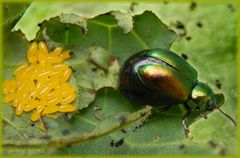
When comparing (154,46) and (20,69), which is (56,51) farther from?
(154,46)

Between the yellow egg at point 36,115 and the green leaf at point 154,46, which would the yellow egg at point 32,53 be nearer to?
the green leaf at point 154,46

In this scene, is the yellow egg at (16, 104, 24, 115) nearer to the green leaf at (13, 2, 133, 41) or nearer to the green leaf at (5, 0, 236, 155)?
the green leaf at (5, 0, 236, 155)

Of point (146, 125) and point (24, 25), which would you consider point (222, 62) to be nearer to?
point (146, 125)

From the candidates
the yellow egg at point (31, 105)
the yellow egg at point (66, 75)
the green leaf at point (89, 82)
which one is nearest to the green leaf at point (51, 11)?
the green leaf at point (89, 82)

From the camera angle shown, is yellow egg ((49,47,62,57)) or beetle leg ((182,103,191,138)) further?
yellow egg ((49,47,62,57))

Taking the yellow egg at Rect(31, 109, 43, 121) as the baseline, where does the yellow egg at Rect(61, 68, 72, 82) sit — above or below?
above

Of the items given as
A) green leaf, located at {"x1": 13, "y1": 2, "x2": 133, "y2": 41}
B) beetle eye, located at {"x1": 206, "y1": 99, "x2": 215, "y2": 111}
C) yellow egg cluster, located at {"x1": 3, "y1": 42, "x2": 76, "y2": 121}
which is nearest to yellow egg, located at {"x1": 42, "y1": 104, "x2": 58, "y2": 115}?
yellow egg cluster, located at {"x1": 3, "y1": 42, "x2": 76, "y2": 121}
